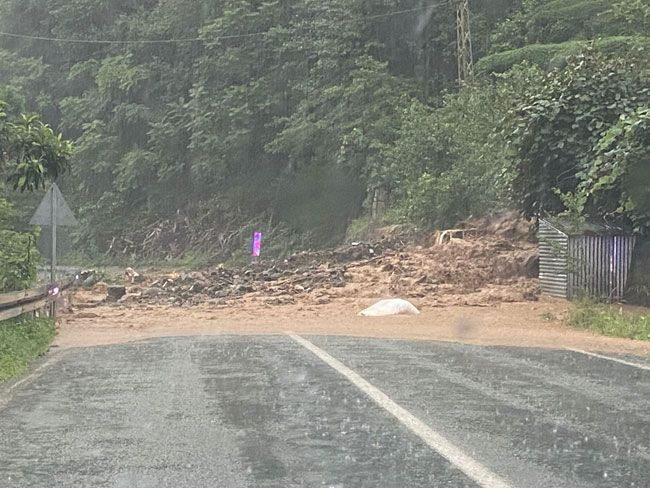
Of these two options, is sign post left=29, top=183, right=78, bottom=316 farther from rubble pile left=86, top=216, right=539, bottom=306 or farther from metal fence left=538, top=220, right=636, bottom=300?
metal fence left=538, top=220, right=636, bottom=300

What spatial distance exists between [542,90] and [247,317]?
32.1ft

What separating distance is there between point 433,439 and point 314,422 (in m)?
1.19

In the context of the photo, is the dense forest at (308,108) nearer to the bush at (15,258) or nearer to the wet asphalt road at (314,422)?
the wet asphalt road at (314,422)

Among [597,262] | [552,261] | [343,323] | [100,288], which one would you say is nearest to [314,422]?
[343,323]

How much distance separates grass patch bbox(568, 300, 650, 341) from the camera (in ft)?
55.2

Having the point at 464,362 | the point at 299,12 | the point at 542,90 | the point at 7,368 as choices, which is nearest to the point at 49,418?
the point at 7,368

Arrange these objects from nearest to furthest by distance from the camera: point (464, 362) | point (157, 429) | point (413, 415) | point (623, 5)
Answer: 1. point (157, 429)
2. point (413, 415)
3. point (464, 362)
4. point (623, 5)

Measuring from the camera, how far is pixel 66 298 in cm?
2175

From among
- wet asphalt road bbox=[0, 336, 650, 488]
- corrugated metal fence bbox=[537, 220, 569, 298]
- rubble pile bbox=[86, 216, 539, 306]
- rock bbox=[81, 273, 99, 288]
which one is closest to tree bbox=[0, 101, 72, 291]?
wet asphalt road bbox=[0, 336, 650, 488]

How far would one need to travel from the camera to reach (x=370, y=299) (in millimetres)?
24297

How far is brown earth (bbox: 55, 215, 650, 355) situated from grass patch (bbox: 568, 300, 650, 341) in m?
0.43

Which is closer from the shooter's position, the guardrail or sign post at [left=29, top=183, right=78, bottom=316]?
the guardrail

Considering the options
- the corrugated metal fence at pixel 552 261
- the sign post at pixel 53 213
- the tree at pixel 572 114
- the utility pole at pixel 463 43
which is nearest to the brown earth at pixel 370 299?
the corrugated metal fence at pixel 552 261

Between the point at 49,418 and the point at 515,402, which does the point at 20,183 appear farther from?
the point at 515,402
